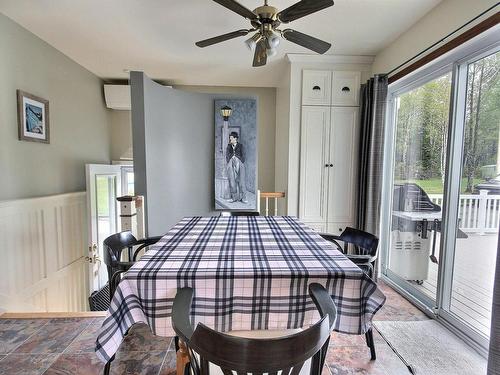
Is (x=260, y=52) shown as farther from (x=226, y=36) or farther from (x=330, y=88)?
(x=330, y=88)

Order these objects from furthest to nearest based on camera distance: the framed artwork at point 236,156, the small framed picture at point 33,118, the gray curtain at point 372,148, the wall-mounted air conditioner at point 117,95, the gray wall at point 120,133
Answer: the gray wall at point 120,133
the wall-mounted air conditioner at point 117,95
the framed artwork at point 236,156
the gray curtain at point 372,148
the small framed picture at point 33,118

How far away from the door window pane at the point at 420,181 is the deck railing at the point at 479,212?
22 cm

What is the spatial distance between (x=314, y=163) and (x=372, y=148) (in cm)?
64

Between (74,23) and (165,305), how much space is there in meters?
2.66

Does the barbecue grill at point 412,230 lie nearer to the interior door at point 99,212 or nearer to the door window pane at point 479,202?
the door window pane at point 479,202

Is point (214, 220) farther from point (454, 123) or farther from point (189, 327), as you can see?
point (454, 123)

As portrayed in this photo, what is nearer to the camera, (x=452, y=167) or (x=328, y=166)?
(x=452, y=167)

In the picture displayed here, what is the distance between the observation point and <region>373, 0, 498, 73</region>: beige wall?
1.79m

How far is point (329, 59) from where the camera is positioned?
300 cm

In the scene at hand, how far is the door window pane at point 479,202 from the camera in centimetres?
171

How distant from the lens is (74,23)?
2.37 meters

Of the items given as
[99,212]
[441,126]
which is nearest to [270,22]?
[441,126]

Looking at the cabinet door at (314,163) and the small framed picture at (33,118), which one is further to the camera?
the cabinet door at (314,163)

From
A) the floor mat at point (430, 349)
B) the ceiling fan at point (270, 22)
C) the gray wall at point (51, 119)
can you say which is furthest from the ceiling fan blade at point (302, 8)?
the gray wall at point (51, 119)
